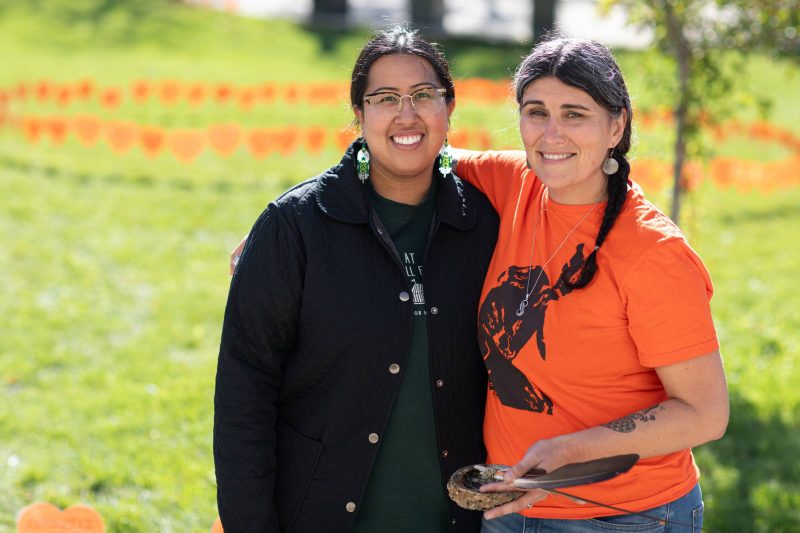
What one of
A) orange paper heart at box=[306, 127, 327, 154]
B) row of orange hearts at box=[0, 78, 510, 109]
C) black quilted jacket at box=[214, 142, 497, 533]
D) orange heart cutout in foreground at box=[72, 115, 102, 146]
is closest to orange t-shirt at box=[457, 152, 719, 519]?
black quilted jacket at box=[214, 142, 497, 533]

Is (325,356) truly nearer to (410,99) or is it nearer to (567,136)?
(410,99)

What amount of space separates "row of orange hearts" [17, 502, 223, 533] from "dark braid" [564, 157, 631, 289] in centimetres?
208

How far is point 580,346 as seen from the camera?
2520 millimetres

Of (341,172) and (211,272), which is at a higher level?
(341,172)

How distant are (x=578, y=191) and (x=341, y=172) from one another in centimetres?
69

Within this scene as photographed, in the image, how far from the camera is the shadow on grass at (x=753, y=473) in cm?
468

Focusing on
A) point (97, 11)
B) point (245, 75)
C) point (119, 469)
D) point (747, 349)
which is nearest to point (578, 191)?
point (119, 469)

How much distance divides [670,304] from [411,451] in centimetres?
87

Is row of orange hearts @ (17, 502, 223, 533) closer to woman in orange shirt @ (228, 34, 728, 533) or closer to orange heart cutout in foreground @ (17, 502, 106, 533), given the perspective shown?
orange heart cutout in foreground @ (17, 502, 106, 533)

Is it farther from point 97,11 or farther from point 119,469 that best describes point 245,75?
point 119,469

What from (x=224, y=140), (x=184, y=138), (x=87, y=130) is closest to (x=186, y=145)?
(x=184, y=138)

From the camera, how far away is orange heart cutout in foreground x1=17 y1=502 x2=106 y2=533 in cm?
389

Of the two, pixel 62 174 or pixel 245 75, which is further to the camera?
pixel 245 75

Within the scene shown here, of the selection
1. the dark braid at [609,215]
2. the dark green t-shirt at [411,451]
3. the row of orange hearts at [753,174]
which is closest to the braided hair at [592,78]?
the dark braid at [609,215]
